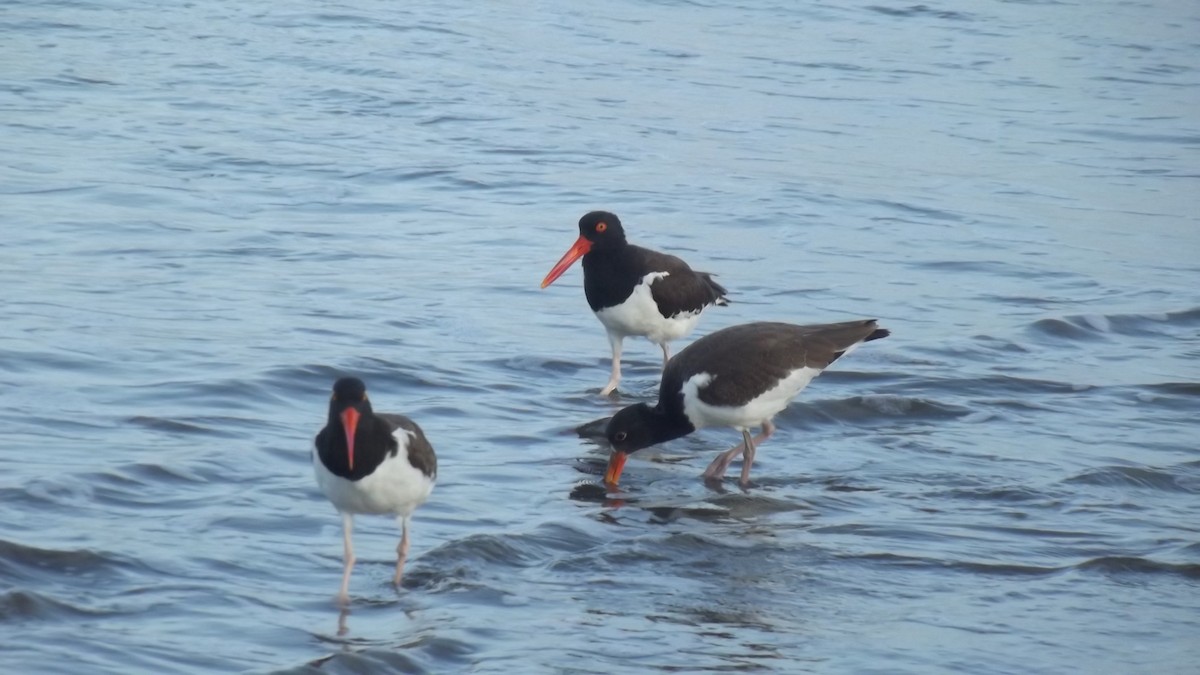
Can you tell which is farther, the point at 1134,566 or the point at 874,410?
the point at 874,410

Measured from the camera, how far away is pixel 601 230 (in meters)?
9.39

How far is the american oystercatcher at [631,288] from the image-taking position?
9.19 meters

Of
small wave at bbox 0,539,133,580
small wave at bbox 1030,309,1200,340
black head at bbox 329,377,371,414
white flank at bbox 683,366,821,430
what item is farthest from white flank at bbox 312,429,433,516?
small wave at bbox 1030,309,1200,340

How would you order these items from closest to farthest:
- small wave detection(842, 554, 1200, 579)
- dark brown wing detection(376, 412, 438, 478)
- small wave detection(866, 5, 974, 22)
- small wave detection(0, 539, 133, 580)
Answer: small wave detection(0, 539, 133, 580) < dark brown wing detection(376, 412, 438, 478) < small wave detection(842, 554, 1200, 579) < small wave detection(866, 5, 974, 22)

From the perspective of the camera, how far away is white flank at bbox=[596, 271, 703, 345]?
9.16 metres

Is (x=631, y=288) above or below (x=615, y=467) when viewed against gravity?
above

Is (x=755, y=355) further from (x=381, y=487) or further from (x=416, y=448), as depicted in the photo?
(x=381, y=487)

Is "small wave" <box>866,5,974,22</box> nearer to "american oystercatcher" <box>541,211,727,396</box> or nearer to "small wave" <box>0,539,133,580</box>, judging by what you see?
"american oystercatcher" <box>541,211,727,396</box>

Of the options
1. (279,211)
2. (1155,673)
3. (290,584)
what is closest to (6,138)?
(279,211)

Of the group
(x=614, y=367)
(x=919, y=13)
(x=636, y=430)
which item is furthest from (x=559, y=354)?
(x=919, y=13)

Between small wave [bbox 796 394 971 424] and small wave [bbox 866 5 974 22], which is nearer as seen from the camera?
small wave [bbox 796 394 971 424]

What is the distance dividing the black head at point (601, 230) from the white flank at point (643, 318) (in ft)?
1.03

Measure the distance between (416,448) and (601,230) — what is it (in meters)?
3.38

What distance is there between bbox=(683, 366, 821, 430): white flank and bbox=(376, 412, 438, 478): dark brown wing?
178cm
